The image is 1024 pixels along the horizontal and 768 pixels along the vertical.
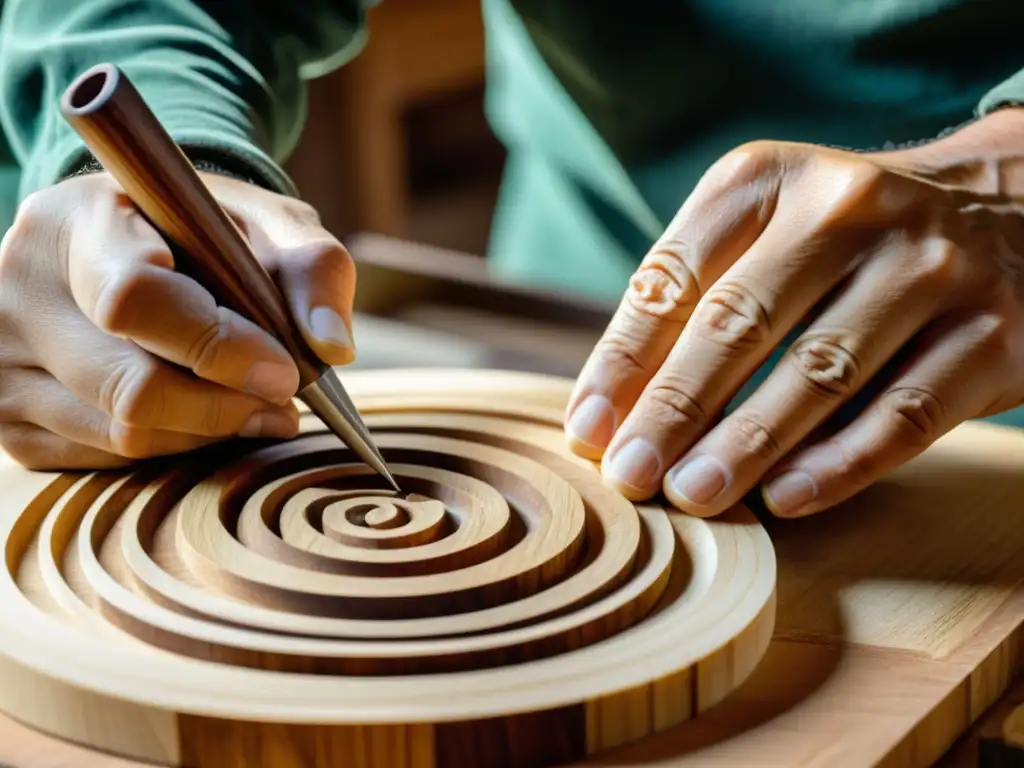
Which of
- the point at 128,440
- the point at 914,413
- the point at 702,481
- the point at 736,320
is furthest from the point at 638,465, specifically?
the point at 128,440

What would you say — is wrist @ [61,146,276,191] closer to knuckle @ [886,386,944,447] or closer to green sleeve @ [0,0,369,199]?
green sleeve @ [0,0,369,199]

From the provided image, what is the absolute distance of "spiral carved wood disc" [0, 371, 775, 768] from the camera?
31.2 inches

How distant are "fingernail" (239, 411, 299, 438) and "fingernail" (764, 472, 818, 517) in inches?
18.4

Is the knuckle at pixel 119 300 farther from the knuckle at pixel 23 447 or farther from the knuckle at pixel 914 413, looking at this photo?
the knuckle at pixel 914 413

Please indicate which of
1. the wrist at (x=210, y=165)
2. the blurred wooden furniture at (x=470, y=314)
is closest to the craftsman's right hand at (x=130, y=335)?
the wrist at (x=210, y=165)

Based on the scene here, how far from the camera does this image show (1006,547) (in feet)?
3.70

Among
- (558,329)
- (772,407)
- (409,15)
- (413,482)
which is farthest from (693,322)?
(409,15)

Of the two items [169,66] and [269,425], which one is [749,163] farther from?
[169,66]

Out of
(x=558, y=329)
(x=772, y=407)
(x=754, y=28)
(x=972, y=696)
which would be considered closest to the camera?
(x=972, y=696)

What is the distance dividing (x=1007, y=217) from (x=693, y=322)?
348 millimetres

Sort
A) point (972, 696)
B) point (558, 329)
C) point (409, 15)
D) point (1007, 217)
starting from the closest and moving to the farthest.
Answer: point (972, 696) < point (1007, 217) < point (558, 329) < point (409, 15)

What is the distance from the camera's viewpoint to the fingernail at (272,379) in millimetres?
1075

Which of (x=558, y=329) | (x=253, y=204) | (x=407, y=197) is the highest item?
(x=253, y=204)

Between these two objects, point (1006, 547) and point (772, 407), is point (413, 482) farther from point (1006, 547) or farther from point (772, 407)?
point (1006, 547)
